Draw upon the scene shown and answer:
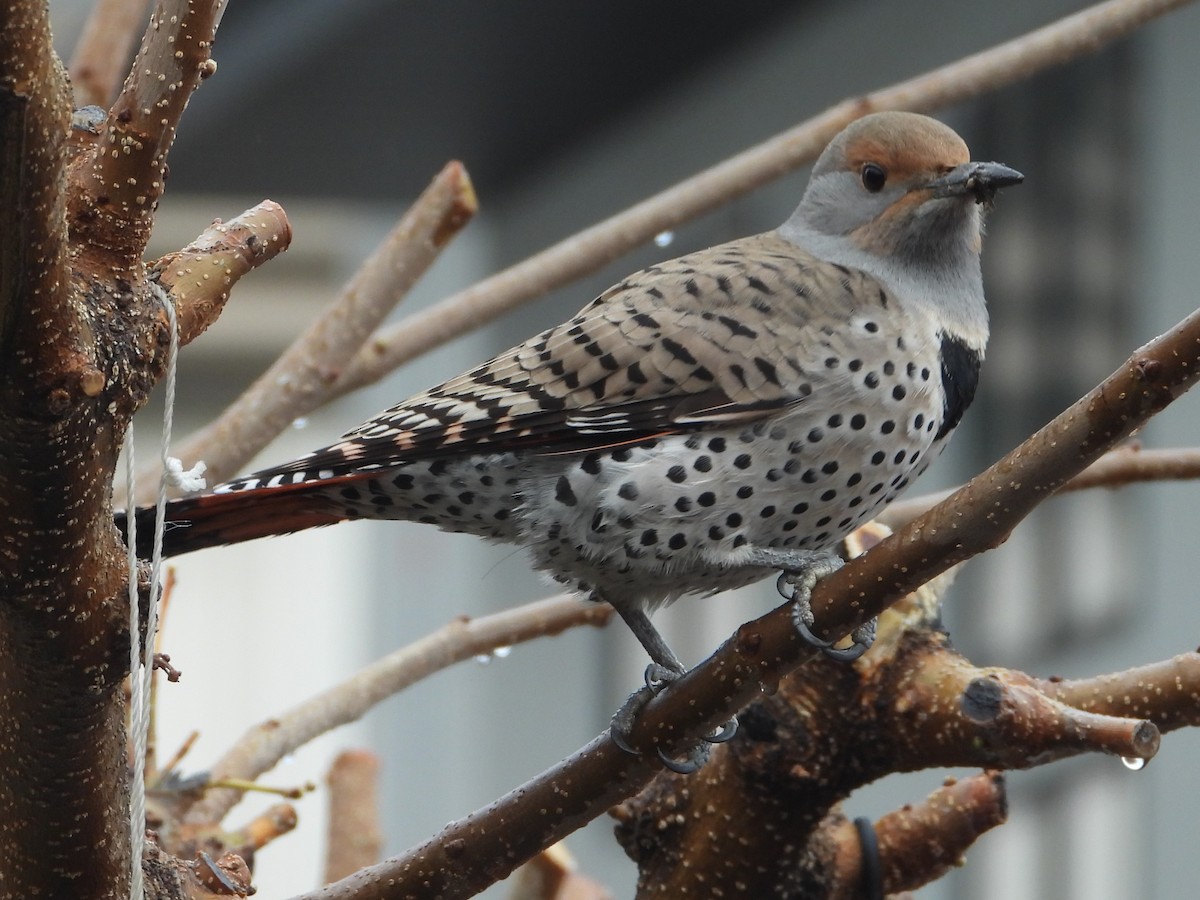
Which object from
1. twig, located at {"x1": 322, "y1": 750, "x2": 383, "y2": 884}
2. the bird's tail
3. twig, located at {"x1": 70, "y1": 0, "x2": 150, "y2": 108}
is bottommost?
twig, located at {"x1": 322, "y1": 750, "x2": 383, "y2": 884}

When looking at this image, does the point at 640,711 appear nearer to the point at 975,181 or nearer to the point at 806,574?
the point at 806,574

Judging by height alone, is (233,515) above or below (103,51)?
below

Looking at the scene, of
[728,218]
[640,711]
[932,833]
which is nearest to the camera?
[640,711]

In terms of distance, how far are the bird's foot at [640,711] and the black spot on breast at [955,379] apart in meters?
0.51

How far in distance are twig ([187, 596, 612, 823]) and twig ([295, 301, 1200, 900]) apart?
0.66 m

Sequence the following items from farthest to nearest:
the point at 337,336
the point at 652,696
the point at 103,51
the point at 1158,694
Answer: the point at 103,51
the point at 337,336
the point at 652,696
the point at 1158,694

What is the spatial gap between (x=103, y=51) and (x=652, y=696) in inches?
66.5

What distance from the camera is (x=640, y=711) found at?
5.49 feet

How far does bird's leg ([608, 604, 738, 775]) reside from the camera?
1.63m

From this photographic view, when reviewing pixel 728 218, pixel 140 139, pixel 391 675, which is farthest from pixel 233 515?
pixel 728 218

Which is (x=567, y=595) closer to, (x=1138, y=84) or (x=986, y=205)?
(x=986, y=205)

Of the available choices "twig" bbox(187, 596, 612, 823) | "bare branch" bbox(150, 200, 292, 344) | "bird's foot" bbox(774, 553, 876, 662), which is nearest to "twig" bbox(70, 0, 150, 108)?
"twig" bbox(187, 596, 612, 823)

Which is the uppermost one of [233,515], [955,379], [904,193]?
[904,193]

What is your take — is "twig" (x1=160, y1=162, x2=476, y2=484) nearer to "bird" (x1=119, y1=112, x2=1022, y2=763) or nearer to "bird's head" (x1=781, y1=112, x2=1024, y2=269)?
"bird" (x1=119, y1=112, x2=1022, y2=763)
